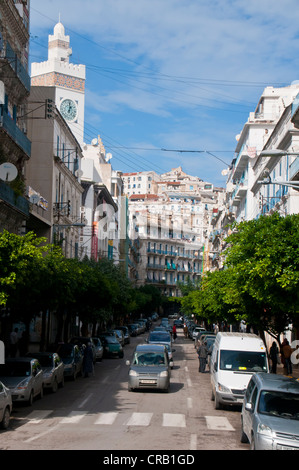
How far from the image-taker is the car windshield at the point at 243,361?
71.1 ft

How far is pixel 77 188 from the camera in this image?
2297 inches

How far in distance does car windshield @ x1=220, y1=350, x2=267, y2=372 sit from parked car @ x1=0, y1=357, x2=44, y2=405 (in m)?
5.97

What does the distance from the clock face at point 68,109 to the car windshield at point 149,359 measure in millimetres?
66363

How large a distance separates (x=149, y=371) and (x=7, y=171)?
10604mm

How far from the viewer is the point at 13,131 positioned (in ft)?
105

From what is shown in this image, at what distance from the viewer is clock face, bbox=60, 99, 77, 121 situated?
291ft

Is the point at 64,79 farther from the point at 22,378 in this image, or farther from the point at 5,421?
the point at 5,421

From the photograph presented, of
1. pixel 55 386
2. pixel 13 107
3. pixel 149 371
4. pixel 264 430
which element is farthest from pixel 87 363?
pixel 264 430

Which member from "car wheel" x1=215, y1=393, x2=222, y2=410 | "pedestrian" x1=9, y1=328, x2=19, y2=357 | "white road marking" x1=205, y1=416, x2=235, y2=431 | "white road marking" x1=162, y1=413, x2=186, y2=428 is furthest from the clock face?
"white road marking" x1=205, y1=416, x2=235, y2=431

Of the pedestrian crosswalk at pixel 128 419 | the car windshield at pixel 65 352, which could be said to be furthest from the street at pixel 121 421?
the car windshield at pixel 65 352

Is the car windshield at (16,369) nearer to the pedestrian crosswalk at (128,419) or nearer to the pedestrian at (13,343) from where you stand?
the pedestrian crosswalk at (128,419)

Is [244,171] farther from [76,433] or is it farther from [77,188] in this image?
[76,433]

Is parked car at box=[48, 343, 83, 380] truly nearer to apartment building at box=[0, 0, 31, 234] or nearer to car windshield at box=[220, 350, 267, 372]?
apartment building at box=[0, 0, 31, 234]

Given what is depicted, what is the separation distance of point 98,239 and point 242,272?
48.7m
